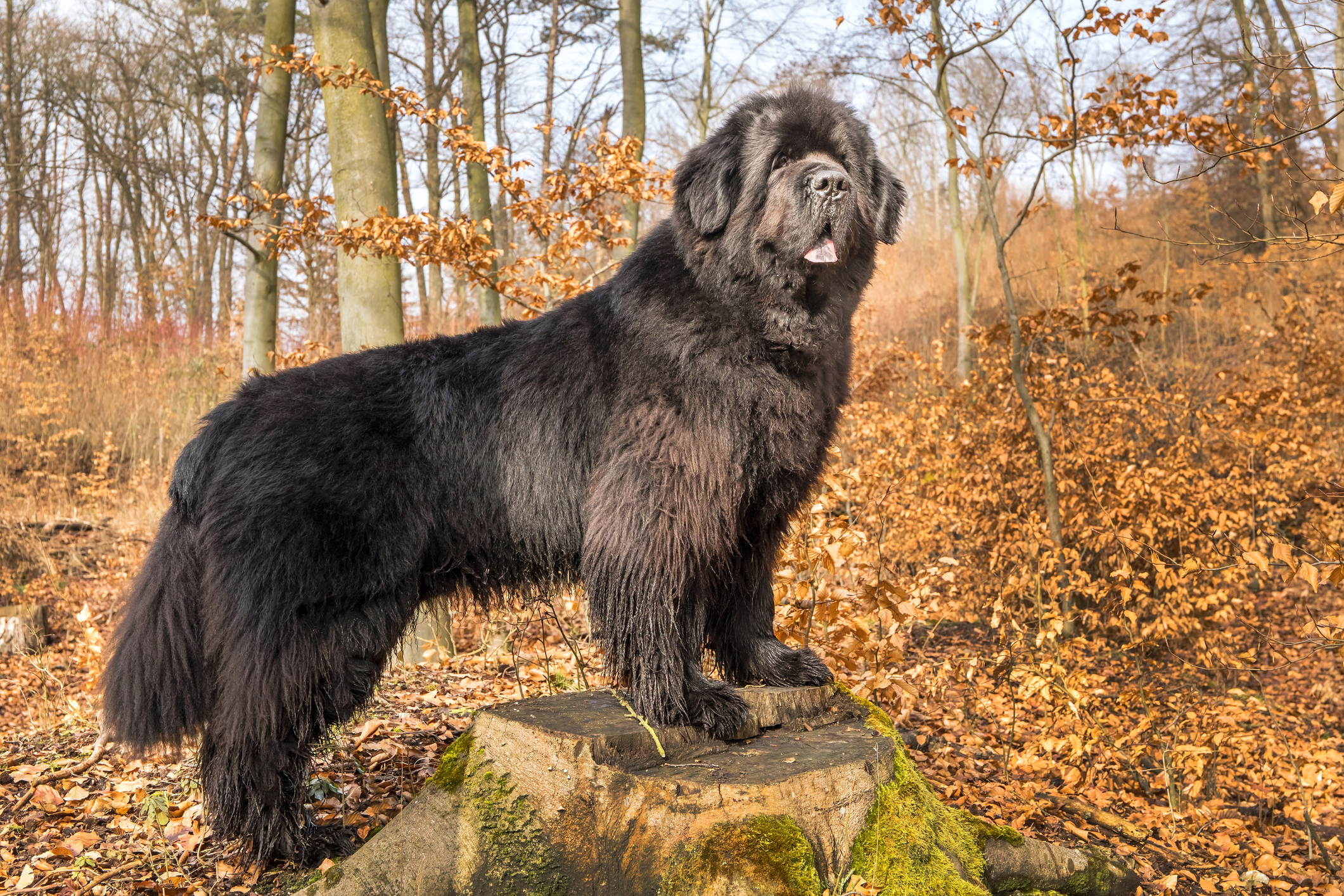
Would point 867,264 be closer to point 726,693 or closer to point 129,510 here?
point 726,693

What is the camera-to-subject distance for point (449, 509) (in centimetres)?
325

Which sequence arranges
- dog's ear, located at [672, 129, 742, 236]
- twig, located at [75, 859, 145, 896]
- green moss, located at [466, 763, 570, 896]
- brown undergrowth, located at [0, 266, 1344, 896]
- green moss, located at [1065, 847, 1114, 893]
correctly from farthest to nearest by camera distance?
brown undergrowth, located at [0, 266, 1344, 896] → green moss, located at [1065, 847, 1114, 893] → dog's ear, located at [672, 129, 742, 236] → twig, located at [75, 859, 145, 896] → green moss, located at [466, 763, 570, 896]

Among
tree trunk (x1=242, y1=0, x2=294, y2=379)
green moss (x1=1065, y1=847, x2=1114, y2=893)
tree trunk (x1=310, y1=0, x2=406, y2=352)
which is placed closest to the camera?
green moss (x1=1065, y1=847, x2=1114, y2=893)

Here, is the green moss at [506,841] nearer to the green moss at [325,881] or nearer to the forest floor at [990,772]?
the green moss at [325,881]

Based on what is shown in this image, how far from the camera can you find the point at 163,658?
123 inches

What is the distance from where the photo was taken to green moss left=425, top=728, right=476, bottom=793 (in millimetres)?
2850

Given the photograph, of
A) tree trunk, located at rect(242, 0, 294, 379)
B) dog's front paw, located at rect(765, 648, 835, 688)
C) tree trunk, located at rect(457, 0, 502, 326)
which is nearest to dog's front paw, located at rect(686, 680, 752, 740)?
dog's front paw, located at rect(765, 648, 835, 688)

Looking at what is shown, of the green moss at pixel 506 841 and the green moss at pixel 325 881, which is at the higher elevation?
the green moss at pixel 506 841

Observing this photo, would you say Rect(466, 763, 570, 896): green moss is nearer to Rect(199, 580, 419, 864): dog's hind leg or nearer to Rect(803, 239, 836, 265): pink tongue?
Rect(199, 580, 419, 864): dog's hind leg

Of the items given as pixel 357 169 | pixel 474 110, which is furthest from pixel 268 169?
pixel 474 110

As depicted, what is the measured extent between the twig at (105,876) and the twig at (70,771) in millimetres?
653

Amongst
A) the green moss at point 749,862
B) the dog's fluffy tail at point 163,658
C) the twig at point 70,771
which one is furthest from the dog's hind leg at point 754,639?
the twig at point 70,771


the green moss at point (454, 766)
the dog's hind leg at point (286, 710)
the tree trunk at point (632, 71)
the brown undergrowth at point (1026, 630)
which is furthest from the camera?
the tree trunk at point (632, 71)

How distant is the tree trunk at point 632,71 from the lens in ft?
37.6
